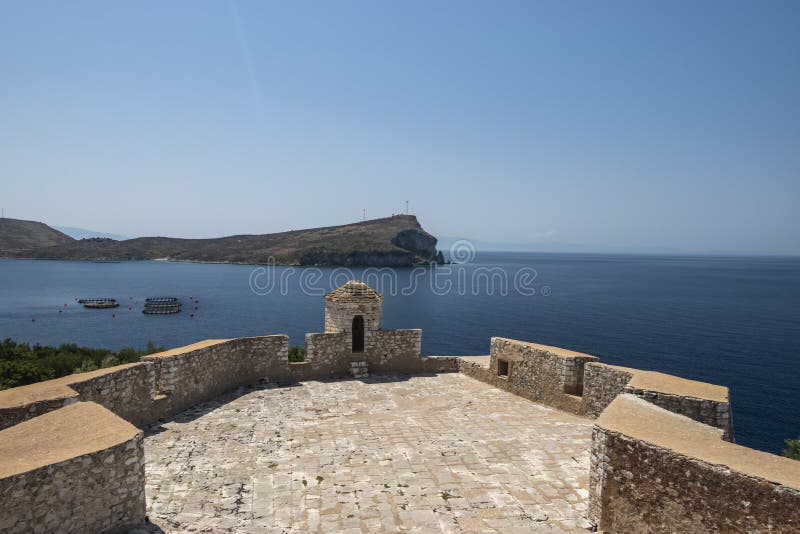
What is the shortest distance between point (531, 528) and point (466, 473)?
2.02 m

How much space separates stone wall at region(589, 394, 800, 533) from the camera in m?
5.29

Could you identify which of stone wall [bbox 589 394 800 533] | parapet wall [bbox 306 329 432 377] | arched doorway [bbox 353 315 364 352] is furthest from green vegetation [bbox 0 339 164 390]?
stone wall [bbox 589 394 800 533]

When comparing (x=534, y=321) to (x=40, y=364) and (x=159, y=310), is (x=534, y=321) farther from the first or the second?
(x=159, y=310)

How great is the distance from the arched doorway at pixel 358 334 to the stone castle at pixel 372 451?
1.50 meters

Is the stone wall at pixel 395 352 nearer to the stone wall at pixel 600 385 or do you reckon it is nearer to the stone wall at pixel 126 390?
the stone wall at pixel 600 385

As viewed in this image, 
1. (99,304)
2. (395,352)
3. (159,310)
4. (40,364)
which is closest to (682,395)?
(395,352)

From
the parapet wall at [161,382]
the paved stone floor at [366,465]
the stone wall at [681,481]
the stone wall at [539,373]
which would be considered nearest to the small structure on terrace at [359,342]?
the parapet wall at [161,382]

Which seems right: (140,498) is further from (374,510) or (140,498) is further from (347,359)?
(347,359)

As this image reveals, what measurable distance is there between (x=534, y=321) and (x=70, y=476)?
69026 mm

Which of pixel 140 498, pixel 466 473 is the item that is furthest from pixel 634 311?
pixel 140 498

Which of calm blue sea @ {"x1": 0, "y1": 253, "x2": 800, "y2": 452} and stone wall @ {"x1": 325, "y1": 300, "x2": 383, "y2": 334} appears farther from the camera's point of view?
calm blue sea @ {"x1": 0, "y1": 253, "x2": 800, "y2": 452}

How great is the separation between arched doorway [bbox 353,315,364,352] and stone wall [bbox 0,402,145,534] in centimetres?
1032

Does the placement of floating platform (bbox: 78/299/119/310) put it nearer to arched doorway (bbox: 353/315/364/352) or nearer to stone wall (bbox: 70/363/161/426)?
arched doorway (bbox: 353/315/364/352)

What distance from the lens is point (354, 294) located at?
54.6 feet
